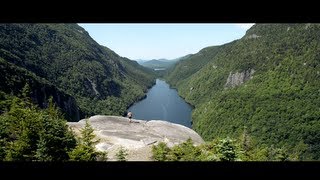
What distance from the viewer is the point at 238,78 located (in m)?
174

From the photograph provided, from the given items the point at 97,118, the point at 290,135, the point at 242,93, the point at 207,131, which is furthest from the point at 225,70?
the point at 97,118

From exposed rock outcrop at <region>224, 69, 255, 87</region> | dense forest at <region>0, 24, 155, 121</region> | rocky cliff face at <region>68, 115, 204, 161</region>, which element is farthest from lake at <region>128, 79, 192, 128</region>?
rocky cliff face at <region>68, 115, 204, 161</region>

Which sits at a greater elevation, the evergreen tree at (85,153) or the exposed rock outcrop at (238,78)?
the exposed rock outcrop at (238,78)

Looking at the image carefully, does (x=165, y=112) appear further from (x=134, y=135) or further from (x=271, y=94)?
(x=134, y=135)

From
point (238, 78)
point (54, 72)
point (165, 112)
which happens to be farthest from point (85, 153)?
point (238, 78)

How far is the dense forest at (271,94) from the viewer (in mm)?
113875

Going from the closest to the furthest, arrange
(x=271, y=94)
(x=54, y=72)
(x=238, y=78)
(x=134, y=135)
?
(x=134, y=135), (x=271, y=94), (x=54, y=72), (x=238, y=78)

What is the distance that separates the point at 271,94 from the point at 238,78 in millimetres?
33899

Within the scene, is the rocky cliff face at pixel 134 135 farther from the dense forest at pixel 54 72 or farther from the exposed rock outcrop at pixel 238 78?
the exposed rock outcrop at pixel 238 78

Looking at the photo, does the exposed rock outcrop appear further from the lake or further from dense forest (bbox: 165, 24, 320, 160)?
the lake

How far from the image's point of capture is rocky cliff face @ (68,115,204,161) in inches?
869

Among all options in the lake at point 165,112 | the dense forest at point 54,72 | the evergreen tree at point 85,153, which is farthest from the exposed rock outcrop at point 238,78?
the evergreen tree at point 85,153
